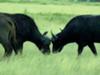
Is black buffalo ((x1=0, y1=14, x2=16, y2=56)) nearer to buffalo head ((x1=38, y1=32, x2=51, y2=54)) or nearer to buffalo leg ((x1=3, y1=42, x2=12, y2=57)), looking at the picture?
buffalo leg ((x1=3, y1=42, x2=12, y2=57))

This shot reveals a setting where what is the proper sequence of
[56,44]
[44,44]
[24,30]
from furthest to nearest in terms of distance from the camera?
1. [56,44]
2. [44,44]
3. [24,30]

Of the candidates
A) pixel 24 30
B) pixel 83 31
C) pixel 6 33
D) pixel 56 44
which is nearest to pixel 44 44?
pixel 56 44

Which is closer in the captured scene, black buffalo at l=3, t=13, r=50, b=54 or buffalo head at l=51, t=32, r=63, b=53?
black buffalo at l=3, t=13, r=50, b=54

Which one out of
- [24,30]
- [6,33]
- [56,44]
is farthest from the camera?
[56,44]

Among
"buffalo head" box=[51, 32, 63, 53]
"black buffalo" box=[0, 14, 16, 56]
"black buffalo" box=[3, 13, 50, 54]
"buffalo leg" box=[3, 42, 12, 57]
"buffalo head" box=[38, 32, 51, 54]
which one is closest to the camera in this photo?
"black buffalo" box=[0, 14, 16, 56]

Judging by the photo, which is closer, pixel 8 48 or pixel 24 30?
pixel 8 48

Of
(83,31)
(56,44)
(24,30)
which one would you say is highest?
(24,30)

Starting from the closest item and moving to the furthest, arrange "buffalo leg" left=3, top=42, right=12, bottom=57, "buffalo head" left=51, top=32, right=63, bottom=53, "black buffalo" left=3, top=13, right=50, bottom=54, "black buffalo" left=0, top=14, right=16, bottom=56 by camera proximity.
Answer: "black buffalo" left=0, top=14, right=16, bottom=56 < "buffalo leg" left=3, top=42, right=12, bottom=57 < "black buffalo" left=3, top=13, right=50, bottom=54 < "buffalo head" left=51, top=32, right=63, bottom=53

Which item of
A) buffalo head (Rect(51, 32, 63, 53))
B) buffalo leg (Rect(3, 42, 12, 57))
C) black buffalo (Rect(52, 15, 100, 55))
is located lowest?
buffalo head (Rect(51, 32, 63, 53))

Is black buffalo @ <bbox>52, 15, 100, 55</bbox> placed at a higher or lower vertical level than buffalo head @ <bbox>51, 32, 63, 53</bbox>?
higher

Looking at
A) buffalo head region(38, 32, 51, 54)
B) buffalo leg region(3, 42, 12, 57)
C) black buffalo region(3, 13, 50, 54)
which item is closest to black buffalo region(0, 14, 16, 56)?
buffalo leg region(3, 42, 12, 57)

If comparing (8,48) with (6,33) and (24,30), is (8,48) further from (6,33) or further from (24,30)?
(24,30)

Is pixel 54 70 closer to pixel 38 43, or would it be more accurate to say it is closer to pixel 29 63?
pixel 29 63

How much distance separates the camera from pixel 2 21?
15.0 meters
